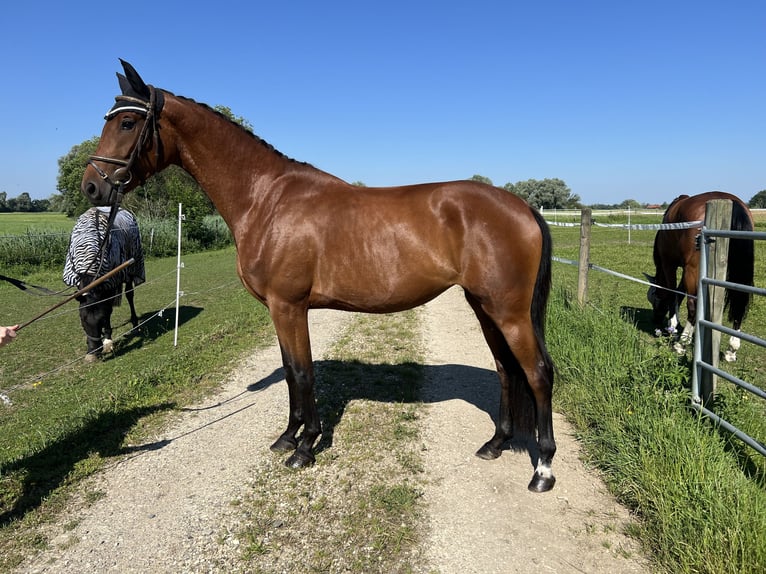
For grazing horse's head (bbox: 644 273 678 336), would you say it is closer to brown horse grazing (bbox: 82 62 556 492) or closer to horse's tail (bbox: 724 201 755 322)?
horse's tail (bbox: 724 201 755 322)

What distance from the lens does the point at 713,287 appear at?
3471mm

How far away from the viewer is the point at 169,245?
23469 mm

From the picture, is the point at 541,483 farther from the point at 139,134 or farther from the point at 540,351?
the point at 139,134

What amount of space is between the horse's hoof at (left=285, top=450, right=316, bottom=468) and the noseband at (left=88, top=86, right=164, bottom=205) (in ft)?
8.00

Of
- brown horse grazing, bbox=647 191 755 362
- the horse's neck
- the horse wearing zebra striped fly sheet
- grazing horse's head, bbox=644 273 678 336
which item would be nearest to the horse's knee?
brown horse grazing, bbox=647 191 755 362

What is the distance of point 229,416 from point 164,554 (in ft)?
6.54

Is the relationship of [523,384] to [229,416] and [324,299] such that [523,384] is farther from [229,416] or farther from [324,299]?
[229,416]

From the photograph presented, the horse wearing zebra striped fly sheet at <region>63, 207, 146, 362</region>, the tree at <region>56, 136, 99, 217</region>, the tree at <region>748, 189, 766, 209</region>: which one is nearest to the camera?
the horse wearing zebra striped fly sheet at <region>63, 207, 146, 362</region>

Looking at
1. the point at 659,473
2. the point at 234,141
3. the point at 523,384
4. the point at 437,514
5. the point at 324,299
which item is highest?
the point at 234,141

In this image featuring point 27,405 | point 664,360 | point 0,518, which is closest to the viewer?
point 0,518

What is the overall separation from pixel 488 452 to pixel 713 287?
2.23 meters

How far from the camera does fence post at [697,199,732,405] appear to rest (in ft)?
11.2

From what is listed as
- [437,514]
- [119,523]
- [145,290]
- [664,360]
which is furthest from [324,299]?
[145,290]

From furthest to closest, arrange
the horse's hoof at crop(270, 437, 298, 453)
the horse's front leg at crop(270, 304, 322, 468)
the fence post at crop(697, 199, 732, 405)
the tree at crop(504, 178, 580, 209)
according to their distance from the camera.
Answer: the tree at crop(504, 178, 580, 209), the horse's hoof at crop(270, 437, 298, 453), the horse's front leg at crop(270, 304, 322, 468), the fence post at crop(697, 199, 732, 405)
